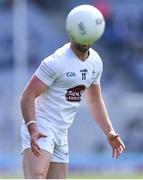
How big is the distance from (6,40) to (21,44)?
32.1 inches

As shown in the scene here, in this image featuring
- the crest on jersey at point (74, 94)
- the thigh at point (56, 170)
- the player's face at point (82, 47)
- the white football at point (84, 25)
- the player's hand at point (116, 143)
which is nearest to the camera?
the white football at point (84, 25)

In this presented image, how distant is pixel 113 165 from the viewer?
719 inches

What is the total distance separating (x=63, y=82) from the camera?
26.9 feet

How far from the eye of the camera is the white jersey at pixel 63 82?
8.08 m

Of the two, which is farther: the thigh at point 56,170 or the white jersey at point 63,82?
the thigh at point 56,170

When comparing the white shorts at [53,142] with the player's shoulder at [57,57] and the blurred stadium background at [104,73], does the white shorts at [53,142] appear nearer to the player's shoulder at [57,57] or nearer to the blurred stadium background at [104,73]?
the player's shoulder at [57,57]

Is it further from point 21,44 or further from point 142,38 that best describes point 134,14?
point 21,44

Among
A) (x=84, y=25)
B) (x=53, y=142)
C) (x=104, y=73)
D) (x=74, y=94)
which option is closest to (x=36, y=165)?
(x=53, y=142)

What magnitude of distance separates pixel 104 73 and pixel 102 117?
12.1m

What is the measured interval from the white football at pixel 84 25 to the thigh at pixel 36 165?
3.35 feet

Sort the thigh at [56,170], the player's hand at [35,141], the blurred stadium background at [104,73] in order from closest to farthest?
1. the player's hand at [35,141]
2. the thigh at [56,170]
3. the blurred stadium background at [104,73]

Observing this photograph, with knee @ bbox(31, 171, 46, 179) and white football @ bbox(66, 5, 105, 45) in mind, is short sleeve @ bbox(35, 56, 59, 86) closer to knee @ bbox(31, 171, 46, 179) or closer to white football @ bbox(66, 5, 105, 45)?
white football @ bbox(66, 5, 105, 45)

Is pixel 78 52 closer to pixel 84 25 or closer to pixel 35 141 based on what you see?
pixel 84 25

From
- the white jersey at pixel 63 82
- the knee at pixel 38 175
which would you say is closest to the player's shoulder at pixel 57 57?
the white jersey at pixel 63 82
